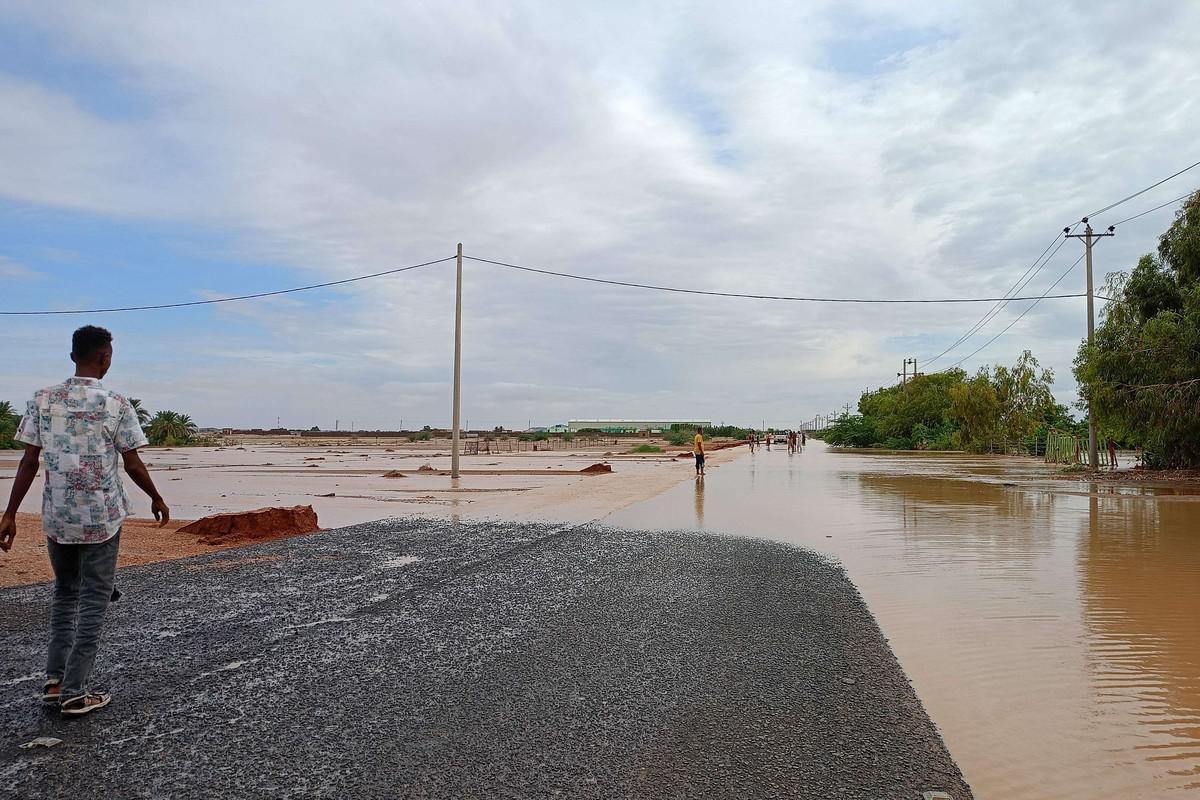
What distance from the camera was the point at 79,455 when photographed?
4812mm

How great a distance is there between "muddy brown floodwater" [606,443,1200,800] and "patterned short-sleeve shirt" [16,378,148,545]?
497cm

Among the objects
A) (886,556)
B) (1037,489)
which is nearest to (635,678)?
(886,556)

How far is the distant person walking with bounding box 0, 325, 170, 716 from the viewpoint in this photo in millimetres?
4707

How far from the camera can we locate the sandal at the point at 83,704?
14.9 feet

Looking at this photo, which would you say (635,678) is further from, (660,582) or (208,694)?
(660,582)

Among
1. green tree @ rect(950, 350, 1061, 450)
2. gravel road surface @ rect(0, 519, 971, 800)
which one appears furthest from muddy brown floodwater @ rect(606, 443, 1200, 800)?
green tree @ rect(950, 350, 1061, 450)

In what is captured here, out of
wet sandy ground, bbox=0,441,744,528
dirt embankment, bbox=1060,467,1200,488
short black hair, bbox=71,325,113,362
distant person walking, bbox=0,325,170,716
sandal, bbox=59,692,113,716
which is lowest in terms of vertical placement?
wet sandy ground, bbox=0,441,744,528

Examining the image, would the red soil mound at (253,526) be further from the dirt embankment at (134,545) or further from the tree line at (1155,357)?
the tree line at (1155,357)

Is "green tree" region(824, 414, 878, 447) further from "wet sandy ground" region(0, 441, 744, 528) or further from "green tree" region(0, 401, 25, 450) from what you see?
"green tree" region(0, 401, 25, 450)

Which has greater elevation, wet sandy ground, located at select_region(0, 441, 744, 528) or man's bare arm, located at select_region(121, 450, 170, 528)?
man's bare arm, located at select_region(121, 450, 170, 528)

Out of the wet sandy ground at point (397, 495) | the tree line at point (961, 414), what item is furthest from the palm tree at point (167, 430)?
the tree line at point (961, 414)

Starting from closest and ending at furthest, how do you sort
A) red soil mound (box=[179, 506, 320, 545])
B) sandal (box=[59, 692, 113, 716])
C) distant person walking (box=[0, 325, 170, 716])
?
sandal (box=[59, 692, 113, 716])
distant person walking (box=[0, 325, 170, 716])
red soil mound (box=[179, 506, 320, 545])

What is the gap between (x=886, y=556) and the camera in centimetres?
1129

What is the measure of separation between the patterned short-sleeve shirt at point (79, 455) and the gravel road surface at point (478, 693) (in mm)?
1087
